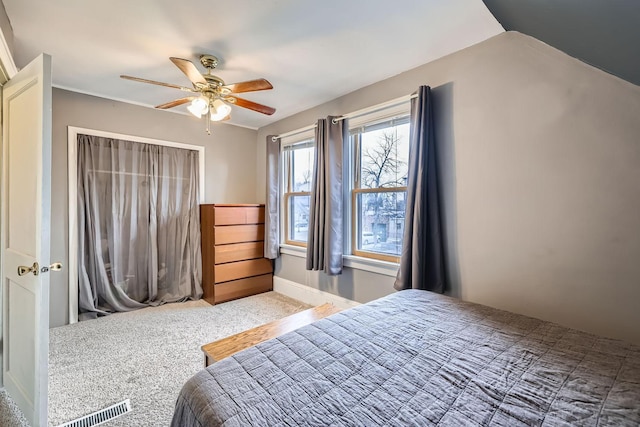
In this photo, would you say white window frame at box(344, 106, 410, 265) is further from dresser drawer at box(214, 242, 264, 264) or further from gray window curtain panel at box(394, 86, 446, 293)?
dresser drawer at box(214, 242, 264, 264)

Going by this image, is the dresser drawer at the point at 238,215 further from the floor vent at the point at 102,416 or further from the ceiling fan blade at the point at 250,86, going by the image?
the floor vent at the point at 102,416

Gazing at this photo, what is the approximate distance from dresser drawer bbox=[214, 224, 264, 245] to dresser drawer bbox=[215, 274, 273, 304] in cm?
51

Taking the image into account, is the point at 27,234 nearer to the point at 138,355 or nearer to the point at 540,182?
the point at 138,355

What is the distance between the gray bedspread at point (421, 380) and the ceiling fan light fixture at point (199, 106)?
6.01ft

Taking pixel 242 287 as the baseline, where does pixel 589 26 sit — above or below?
above

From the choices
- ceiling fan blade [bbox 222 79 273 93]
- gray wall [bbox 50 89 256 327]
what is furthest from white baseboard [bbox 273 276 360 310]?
ceiling fan blade [bbox 222 79 273 93]

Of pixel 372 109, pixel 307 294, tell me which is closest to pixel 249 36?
pixel 372 109

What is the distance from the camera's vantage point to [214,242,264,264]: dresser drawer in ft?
11.0

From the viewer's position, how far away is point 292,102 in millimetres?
3152

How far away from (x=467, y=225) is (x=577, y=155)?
75cm

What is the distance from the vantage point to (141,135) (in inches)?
124

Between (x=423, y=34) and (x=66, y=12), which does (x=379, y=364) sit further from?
(x=66, y=12)

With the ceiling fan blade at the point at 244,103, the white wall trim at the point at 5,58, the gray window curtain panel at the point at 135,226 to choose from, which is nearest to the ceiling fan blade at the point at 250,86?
the ceiling fan blade at the point at 244,103

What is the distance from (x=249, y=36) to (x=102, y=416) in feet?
8.25
